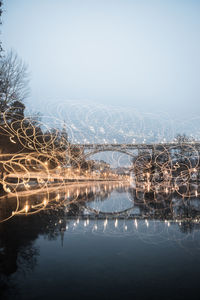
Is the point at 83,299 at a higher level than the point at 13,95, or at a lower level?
lower

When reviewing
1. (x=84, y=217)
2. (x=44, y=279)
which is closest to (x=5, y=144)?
(x=84, y=217)

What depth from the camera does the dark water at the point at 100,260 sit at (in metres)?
3.82

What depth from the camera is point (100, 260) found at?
5.27 m

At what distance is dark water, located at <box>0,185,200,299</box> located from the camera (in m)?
3.82

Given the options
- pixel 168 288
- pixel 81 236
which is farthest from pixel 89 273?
pixel 81 236

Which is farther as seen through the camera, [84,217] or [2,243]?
[84,217]

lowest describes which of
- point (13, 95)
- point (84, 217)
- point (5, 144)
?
point (84, 217)

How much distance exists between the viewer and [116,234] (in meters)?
7.68

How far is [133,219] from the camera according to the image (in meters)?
10.1

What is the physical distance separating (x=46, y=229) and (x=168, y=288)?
5.20 metres

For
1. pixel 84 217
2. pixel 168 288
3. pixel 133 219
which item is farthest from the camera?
pixel 84 217

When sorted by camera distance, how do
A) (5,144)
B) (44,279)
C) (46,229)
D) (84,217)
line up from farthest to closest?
(5,144) → (84,217) → (46,229) → (44,279)

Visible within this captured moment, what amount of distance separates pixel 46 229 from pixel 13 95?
2164cm

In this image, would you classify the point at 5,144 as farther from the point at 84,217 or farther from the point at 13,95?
the point at 84,217
